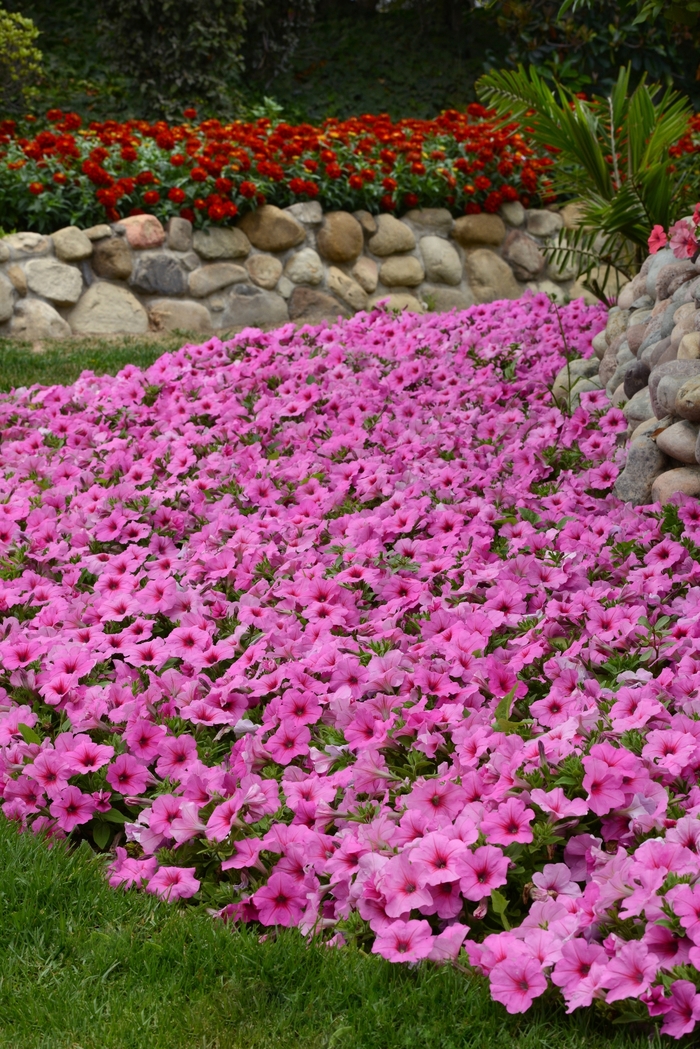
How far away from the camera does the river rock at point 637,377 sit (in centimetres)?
419

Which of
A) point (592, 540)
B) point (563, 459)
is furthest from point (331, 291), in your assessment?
point (592, 540)

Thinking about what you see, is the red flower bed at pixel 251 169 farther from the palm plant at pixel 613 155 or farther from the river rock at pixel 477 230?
the palm plant at pixel 613 155

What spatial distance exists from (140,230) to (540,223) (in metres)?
4.19

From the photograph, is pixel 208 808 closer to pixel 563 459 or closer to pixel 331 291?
pixel 563 459

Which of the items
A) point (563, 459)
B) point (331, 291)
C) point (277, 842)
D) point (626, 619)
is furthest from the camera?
point (331, 291)

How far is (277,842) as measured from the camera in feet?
7.57

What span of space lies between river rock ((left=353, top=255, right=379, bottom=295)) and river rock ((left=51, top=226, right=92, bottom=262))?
2397 millimetres

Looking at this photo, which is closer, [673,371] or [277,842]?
[277,842]

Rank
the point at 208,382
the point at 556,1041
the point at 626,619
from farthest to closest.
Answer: the point at 208,382 → the point at 626,619 → the point at 556,1041

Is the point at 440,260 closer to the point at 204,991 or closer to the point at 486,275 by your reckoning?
the point at 486,275

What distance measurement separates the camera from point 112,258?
26.2 feet

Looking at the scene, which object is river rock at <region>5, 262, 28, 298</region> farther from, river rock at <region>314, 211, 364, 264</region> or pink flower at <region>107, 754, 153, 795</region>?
pink flower at <region>107, 754, 153, 795</region>

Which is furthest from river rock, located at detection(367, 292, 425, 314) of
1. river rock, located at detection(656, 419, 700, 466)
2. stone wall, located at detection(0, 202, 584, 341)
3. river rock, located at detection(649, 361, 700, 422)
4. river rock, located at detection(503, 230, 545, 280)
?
river rock, located at detection(656, 419, 700, 466)

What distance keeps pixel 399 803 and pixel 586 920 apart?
1.68ft
